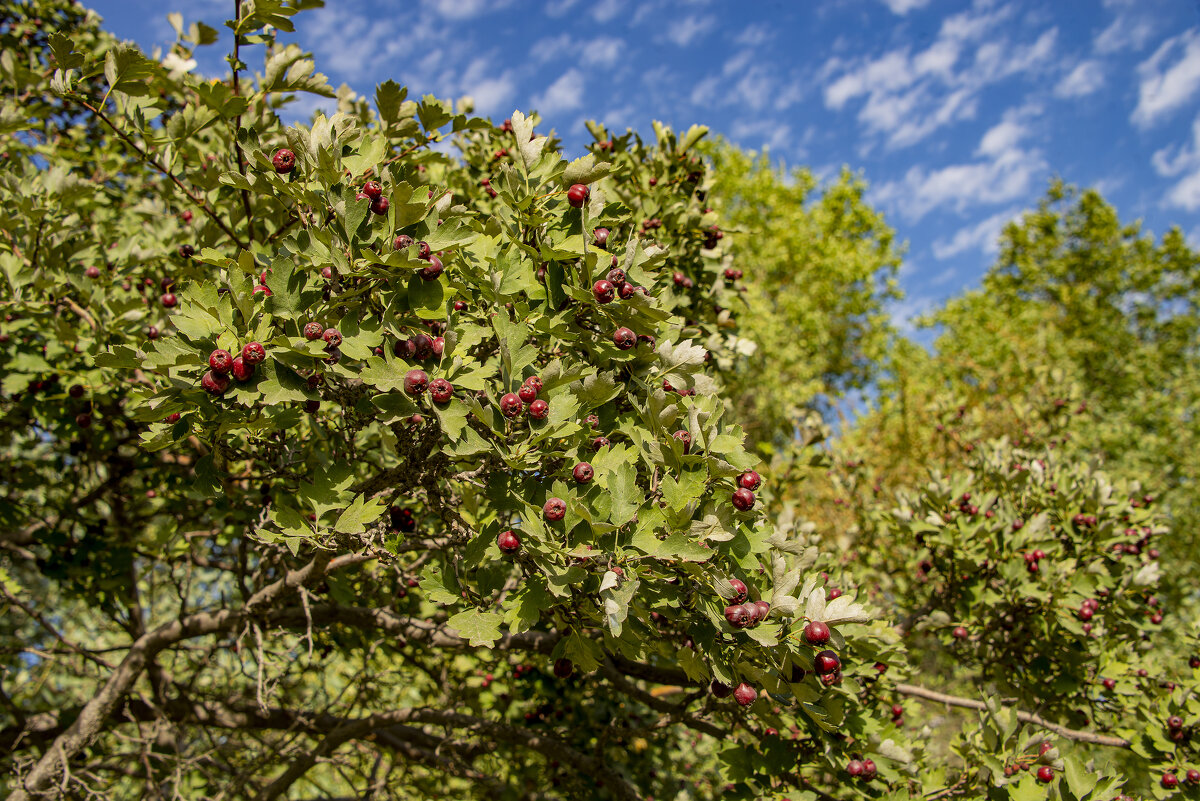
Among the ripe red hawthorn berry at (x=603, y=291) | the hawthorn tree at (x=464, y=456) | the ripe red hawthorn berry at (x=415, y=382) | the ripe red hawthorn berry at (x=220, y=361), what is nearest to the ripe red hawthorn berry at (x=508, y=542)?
the hawthorn tree at (x=464, y=456)

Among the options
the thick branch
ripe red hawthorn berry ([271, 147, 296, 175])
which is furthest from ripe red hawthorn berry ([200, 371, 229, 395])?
the thick branch

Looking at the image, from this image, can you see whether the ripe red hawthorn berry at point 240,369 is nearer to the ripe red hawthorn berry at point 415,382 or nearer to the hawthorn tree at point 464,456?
the hawthorn tree at point 464,456

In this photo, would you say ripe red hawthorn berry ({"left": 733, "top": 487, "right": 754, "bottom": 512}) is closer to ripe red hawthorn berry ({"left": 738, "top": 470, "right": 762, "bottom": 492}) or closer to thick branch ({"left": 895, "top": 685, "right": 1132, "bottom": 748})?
ripe red hawthorn berry ({"left": 738, "top": 470, "right": 762, "bottom": 492})

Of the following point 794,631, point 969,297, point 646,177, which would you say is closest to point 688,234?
point 646,177

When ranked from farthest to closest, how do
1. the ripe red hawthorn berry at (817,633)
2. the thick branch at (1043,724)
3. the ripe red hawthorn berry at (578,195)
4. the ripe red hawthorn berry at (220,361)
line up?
the thick branch at (1043,724), the ripe red hawthorn berry at (578,195), the ripe red hawthorn berry at (817,633), the ripe red hawthorn berry at (220,361)

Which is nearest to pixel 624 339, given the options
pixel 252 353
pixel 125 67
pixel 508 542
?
pixel 508 542

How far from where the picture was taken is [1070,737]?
10.00 ft

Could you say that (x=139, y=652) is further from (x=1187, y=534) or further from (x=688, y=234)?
(x=1187, y=534)

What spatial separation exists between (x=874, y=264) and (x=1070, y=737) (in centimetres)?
2036

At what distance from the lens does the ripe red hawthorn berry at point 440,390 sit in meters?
1.72

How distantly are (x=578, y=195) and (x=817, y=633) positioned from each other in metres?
1.44

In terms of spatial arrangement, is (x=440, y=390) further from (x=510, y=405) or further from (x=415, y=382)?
(x=510, y=405)

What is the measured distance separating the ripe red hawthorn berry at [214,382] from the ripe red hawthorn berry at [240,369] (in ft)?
0.09

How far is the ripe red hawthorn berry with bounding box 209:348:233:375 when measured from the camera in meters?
1.66
